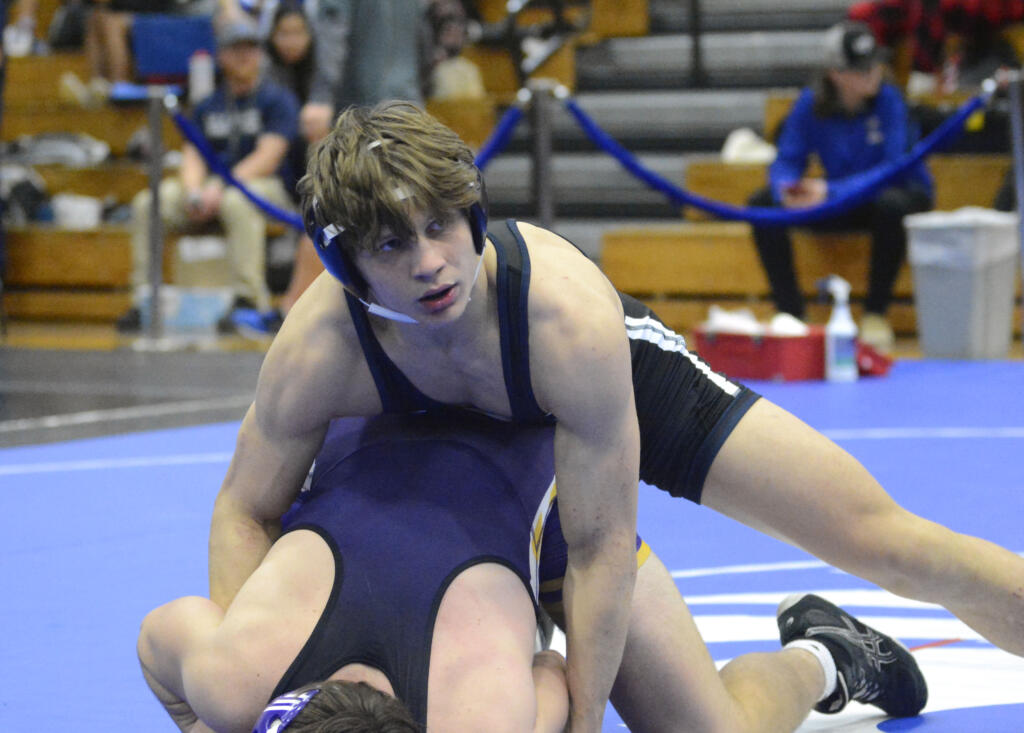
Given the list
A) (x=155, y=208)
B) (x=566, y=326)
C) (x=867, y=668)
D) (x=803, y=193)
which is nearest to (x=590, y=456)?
(x=566, y=326)

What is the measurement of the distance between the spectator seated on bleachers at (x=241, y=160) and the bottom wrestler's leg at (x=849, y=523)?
643cm

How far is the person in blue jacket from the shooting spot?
7.79 meters

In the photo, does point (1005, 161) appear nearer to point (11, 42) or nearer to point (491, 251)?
point (491, 251)

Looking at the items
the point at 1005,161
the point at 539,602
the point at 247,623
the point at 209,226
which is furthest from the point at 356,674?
the point at 209,226

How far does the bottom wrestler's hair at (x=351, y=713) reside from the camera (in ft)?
6.31

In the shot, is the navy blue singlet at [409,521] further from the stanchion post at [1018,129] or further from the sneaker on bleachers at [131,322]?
the sneaker on bleachers at [131,322]

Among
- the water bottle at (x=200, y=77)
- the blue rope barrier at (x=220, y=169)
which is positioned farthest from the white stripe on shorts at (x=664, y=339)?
the water bottle at (x=200, y=77)

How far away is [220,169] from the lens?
8258 millimetres

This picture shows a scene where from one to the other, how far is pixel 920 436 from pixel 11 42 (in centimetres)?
885

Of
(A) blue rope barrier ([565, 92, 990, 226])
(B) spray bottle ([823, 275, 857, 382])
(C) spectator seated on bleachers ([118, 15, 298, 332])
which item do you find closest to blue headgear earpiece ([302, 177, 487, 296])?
(B) spray bottle ([823, 275, 857, 382])

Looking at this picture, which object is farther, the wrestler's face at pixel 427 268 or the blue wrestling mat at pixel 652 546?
the blue wrestling mat at pixel 652 546

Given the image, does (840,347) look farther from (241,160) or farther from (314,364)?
(314,364)

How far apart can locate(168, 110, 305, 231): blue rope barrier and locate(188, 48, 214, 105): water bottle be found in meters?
1.32

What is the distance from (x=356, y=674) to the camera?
2176 millimetres
